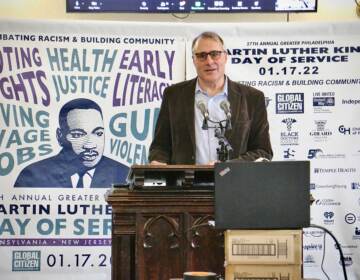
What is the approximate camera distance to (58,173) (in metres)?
4.68

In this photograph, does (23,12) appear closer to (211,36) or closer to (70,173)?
(70,173)

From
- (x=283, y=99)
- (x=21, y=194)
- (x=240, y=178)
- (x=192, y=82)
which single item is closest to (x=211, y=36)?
(x=192, y=82)

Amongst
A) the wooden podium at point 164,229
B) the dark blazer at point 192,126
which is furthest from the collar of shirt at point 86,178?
the wooden podium at point 164,229

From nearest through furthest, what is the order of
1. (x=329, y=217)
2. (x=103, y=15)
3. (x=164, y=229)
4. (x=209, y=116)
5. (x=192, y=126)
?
1. (x=164, y=229)
2. (x=209, y=116)
3. (x=192, y=126)
4. (x=329, y=217)
5. (x=103, y=15)

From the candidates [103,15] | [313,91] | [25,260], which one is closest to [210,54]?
[313,91]

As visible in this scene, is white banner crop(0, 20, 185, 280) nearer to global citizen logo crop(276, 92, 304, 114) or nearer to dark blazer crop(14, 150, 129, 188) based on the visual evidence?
dark blazer crop(14, 150, 129, 188)

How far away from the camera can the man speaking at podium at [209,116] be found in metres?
3.15

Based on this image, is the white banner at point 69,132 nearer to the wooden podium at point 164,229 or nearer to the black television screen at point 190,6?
the black television screen at point 190,6

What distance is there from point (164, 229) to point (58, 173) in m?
2.32

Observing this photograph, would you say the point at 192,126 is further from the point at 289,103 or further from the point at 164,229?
the point at 289,103

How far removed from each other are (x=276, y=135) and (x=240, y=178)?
256 cm

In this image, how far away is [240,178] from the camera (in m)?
2.26

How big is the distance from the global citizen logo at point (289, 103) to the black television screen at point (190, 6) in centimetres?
64

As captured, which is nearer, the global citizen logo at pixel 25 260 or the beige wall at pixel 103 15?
the global citizen logo at pixel 25 260
